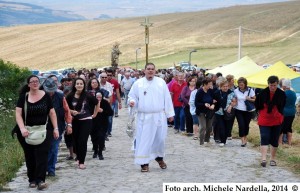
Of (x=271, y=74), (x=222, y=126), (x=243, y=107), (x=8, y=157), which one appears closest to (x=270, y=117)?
(x=243, y=107)

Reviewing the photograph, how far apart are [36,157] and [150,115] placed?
2545 millimetres

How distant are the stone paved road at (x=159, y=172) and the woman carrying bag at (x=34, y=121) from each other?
25cm

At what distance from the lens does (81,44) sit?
329 ft

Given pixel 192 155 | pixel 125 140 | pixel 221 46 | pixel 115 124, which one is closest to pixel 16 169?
pixel 192 155

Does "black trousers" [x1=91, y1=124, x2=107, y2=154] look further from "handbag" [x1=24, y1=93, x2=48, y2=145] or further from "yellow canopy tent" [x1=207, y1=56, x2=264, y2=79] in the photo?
"yellow canopy tent" [x1=207, y1=56, x2=264, y2=79]

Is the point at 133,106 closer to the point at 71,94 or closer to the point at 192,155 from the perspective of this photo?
the point at 71,94

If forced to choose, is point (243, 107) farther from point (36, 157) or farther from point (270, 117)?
point (36, 157)

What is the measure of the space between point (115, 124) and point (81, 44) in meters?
78.9

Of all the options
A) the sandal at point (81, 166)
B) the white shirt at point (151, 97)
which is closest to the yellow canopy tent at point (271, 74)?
the white shirt at point (151, 97)

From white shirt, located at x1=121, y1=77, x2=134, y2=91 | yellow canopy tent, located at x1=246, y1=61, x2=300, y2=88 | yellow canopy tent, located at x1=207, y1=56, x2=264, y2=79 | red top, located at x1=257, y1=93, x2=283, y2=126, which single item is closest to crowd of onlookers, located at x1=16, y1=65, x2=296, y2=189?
red top, located at x1=257, y1=93, x2=283, y2=126

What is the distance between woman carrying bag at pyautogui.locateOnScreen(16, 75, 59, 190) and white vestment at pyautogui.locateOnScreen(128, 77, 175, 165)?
204 centimetres

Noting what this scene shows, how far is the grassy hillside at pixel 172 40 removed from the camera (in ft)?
269

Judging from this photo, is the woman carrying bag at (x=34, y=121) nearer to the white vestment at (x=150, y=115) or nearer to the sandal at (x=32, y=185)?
the sandal at (x=32, y=185)

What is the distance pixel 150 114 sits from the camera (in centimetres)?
1199
